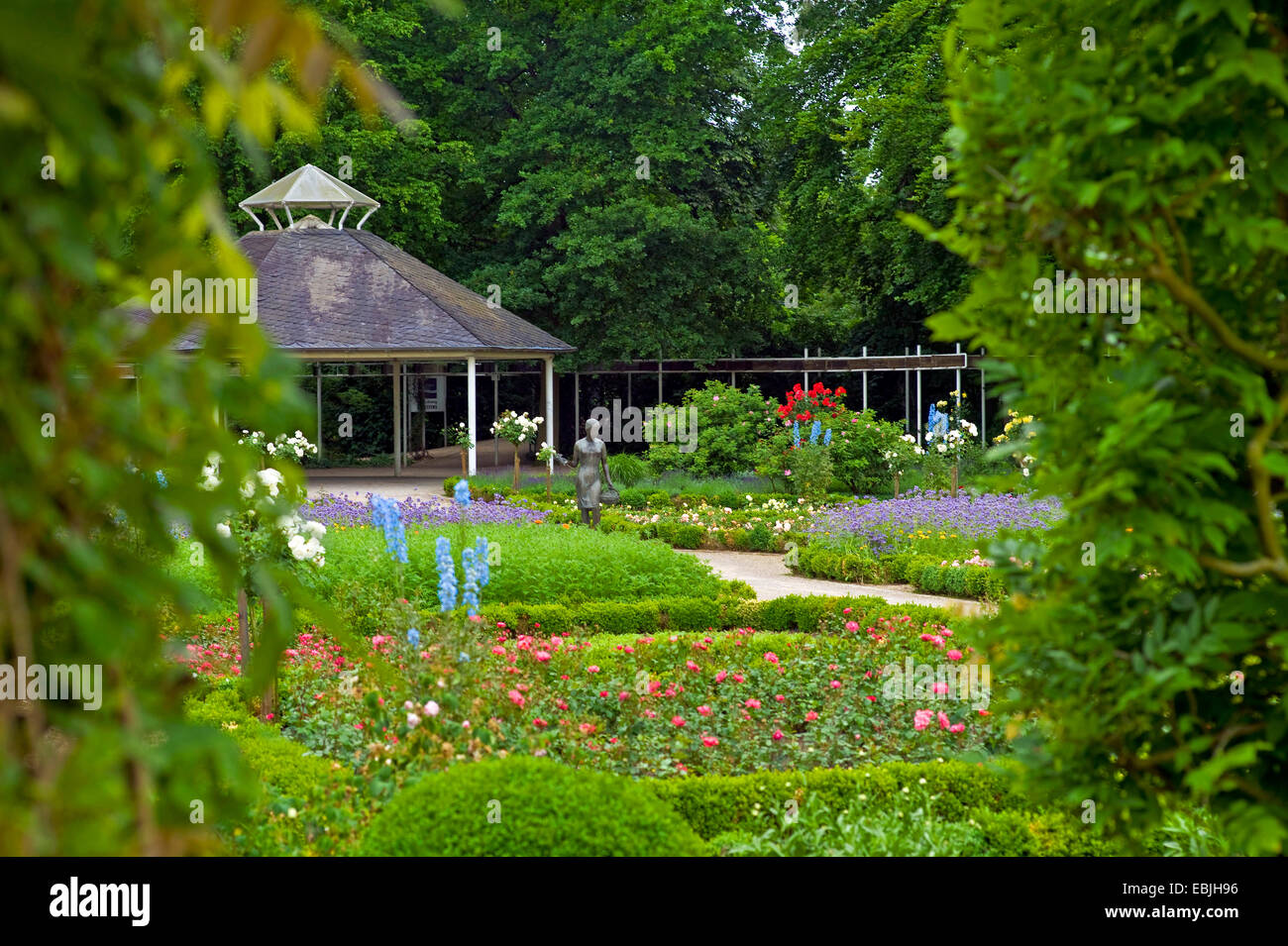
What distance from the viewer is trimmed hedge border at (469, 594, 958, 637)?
996cm

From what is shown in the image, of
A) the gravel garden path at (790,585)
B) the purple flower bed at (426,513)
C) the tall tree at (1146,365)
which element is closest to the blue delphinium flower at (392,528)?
the gravel garden path at (790,585)

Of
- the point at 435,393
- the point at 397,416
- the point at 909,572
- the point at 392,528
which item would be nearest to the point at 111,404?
the point at 392,528

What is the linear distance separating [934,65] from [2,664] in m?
25.0

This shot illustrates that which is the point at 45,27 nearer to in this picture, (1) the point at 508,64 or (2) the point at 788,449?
(2) the point at 788,449

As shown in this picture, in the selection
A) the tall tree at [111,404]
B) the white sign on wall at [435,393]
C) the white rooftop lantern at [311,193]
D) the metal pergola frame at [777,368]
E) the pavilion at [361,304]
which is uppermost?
the white rooftop lantern at [311,193]

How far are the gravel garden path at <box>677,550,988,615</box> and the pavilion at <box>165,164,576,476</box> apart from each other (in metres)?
8.81

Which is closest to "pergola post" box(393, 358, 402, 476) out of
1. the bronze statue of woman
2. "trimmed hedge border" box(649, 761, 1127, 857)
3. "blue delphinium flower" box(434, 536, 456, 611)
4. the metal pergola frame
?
the metal pergola frame

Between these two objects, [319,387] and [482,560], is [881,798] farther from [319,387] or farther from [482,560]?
[319,387]

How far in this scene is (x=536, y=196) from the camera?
2758cm

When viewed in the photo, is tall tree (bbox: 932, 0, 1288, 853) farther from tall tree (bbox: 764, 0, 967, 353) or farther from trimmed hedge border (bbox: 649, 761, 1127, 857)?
tall tree (bbox: 764, 0, 967, 353)

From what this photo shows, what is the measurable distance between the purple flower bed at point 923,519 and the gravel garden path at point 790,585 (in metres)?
0.85

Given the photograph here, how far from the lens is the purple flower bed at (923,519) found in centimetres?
1445

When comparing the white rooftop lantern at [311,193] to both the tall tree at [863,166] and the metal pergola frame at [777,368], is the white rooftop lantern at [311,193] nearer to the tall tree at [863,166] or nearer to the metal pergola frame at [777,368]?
the metal pergola frame at [777,368]
